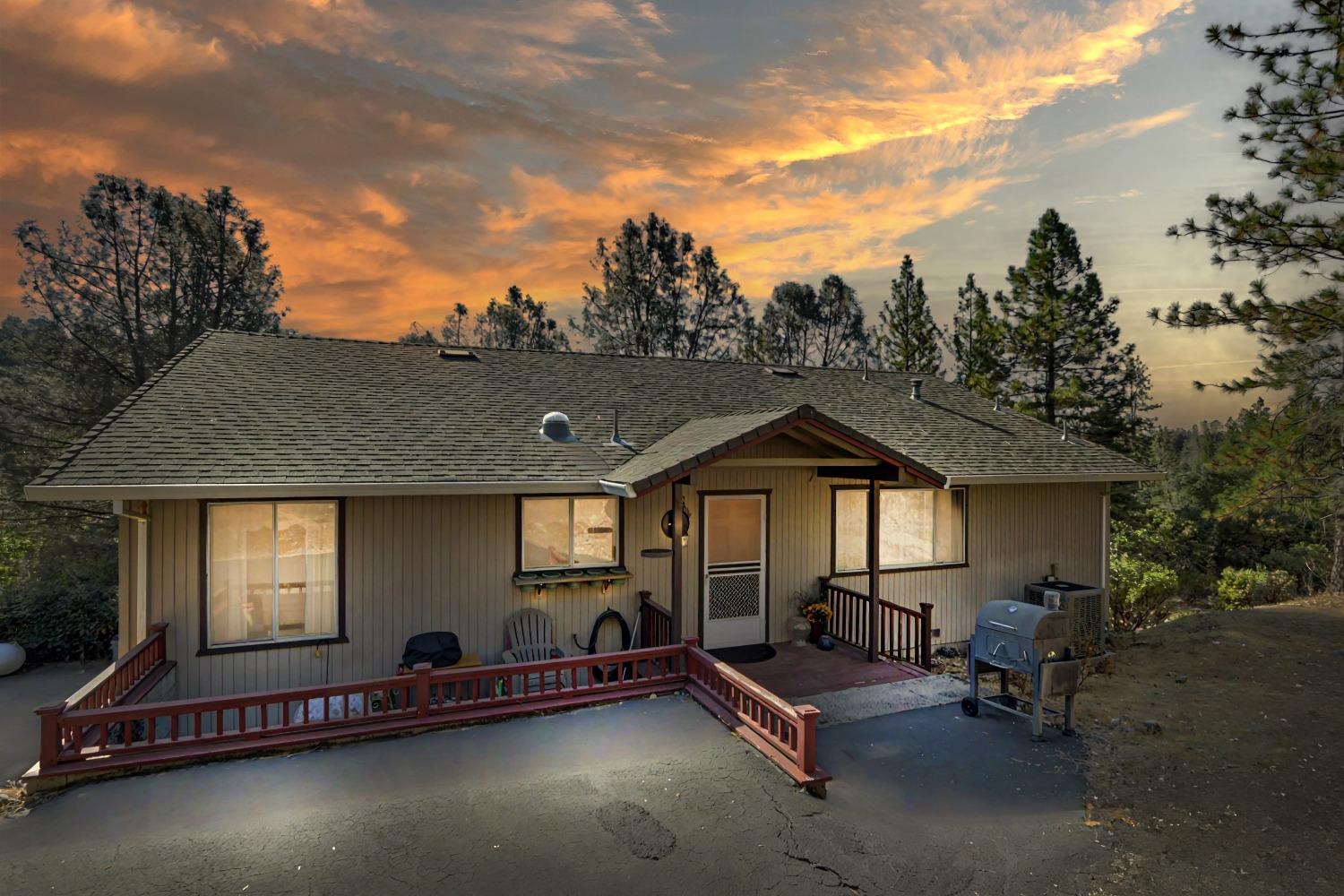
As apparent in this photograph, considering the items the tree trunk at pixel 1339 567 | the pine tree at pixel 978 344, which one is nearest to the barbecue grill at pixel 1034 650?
the tree trunk at pixel 1339 567

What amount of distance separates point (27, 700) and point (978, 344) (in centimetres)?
2700

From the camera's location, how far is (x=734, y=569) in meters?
9.01

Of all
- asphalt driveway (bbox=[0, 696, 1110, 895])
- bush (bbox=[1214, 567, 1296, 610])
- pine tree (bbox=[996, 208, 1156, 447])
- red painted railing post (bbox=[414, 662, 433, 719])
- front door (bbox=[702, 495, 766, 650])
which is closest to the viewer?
asphalt driveway (bbox=[0, 696, 1110, 895])

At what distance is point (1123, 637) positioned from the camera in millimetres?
11320

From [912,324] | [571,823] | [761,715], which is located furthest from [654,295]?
[571,823]

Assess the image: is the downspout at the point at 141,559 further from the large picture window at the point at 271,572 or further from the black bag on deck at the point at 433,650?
the black bag on deck at the point at 433,650

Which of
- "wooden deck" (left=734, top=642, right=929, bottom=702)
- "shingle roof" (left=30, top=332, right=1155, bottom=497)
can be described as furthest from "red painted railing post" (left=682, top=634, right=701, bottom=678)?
"shingle roof" (left=30, top=332, right=1155, bottom=497)

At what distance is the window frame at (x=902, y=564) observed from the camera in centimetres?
956

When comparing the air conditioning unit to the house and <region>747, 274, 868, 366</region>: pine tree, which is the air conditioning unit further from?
<region>747, 274, 868, 366</region>: pine tree

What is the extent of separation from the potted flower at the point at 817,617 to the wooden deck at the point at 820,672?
1.07ft

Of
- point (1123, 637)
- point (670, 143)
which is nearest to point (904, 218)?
point (670, 143)

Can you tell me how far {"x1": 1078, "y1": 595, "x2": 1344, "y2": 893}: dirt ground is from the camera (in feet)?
14.3

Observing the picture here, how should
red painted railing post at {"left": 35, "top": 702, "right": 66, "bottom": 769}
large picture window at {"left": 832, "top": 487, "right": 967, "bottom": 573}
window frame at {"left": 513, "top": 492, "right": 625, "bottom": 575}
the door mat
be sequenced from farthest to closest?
large picture window at {"left": 832, "top": 487, "right": 967, "bottom": 573} < the door mat < window frame at {"left": 513, "top": 492, "right": 625, "bottom": 575} < red painted railing post at {"left": 35, "top": 702, "right": 66, "bottom": 769}

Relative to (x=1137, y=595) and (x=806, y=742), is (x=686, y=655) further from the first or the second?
(x=1137, y=595)
